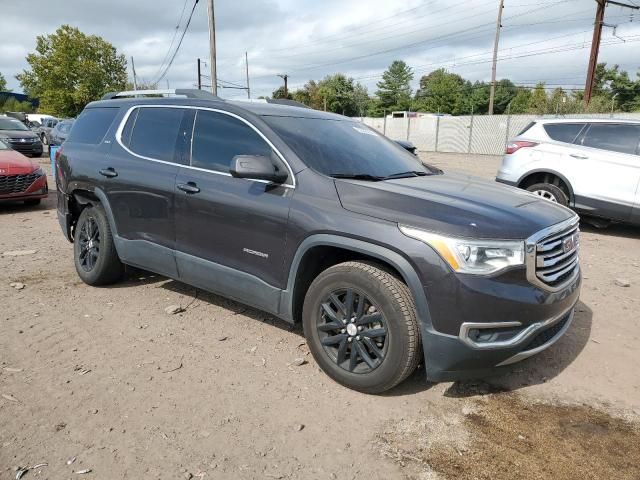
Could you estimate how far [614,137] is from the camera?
763 cm

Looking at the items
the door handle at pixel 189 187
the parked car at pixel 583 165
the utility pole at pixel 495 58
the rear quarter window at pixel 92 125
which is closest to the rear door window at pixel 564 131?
the parked car at pixel 583 165

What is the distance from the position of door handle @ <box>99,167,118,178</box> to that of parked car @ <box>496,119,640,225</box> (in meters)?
6.33

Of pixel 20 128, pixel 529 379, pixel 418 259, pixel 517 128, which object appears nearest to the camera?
pixel 418 259

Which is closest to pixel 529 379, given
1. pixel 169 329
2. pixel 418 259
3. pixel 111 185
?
pixel 418 259

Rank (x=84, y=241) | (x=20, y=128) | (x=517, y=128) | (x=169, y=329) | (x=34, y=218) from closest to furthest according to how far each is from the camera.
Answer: (x=169, y=329) < (x=84, y=241) < (x=34, y=218) < (x=20, y=128) < (x=517, y=128)

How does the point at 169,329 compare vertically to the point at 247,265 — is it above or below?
below

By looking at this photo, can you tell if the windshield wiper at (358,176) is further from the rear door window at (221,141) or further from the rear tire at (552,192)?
the rear tire at (552,192)

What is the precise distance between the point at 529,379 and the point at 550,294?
2.64 ft

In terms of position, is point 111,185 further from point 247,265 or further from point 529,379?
point 529,379

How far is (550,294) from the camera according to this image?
117 inches

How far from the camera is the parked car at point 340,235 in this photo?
2.81 metres

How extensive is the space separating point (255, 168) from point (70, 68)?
45.5 m

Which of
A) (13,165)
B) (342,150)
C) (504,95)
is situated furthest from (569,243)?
(504,95)

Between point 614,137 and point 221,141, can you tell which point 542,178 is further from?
point 221,141
